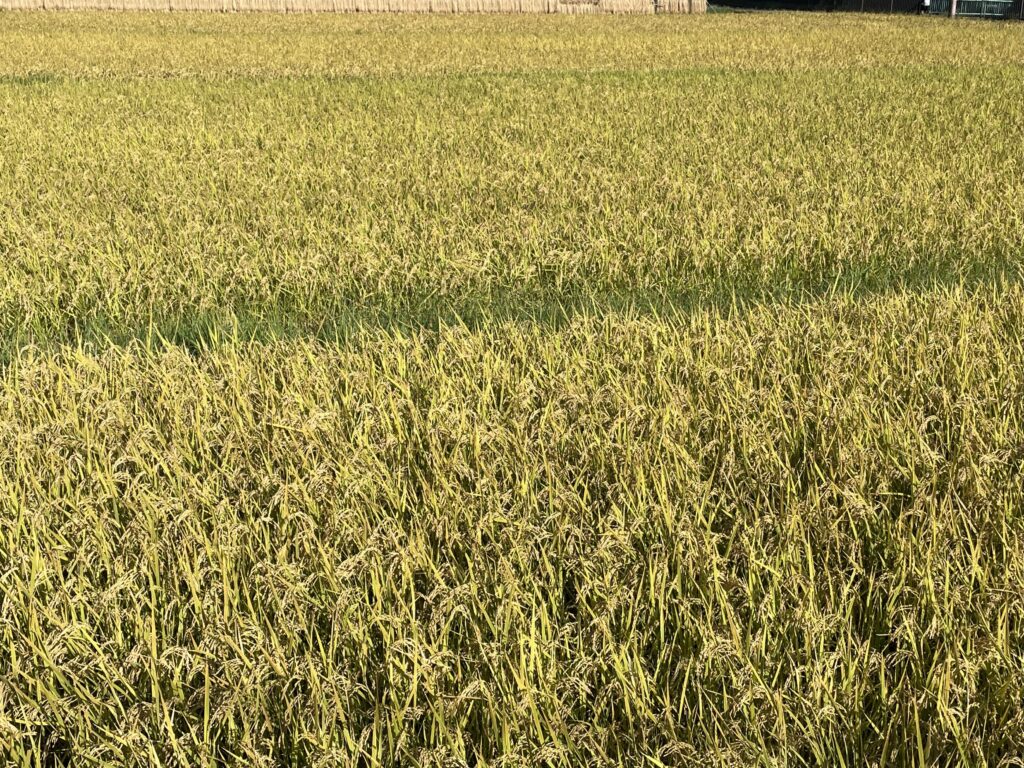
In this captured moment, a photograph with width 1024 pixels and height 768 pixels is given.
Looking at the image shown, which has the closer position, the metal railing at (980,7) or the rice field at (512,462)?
the rice field at (512,462)

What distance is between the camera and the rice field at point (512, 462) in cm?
121

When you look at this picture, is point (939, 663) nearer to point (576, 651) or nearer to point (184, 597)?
point (576, 651)

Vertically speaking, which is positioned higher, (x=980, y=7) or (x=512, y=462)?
(x=980, y=7)

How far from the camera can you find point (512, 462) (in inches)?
73.4

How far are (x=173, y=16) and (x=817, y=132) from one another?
1825cm

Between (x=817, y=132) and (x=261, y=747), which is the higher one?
(x=817, y=132)

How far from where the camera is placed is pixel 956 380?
2.23 metres

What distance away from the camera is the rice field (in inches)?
47.6

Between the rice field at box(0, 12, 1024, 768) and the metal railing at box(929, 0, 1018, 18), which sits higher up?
the metal railing at box(929, 0, 1018, 18)

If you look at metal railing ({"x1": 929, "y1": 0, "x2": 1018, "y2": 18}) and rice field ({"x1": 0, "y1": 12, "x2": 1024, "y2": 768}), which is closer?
rice field ({"x1": 0, "y1": 12, "x2": 1024, "y2": 768})

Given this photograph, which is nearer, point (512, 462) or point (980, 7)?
point (512, 462)

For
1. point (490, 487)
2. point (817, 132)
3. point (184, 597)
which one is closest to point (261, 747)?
point (184, 597)

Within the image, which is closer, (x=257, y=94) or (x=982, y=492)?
(x=982, y=492)

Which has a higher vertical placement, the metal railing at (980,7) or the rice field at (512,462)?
the metal railing at (980,7)
